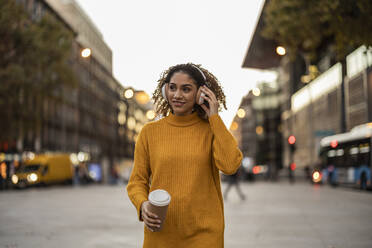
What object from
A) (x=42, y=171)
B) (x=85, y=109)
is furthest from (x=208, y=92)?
(x=85, y=109)

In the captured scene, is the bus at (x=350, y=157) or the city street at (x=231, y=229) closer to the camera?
the city street at (x=231, y=229)

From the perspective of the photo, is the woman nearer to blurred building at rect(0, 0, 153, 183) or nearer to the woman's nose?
the woman's nose

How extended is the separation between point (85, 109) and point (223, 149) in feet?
253

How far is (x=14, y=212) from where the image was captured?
15180 mm

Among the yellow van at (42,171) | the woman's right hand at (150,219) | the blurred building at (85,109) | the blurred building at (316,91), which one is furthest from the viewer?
the blurred building at (85,109)

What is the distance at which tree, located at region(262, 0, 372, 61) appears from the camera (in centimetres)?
1163

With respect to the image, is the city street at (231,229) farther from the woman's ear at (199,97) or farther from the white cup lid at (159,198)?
the white cup lid at (159,198)

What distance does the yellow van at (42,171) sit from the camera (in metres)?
39.0

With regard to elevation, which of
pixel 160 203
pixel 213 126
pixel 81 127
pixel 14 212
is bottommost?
pixel 14 212

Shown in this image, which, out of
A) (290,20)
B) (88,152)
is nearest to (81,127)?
(88,152)

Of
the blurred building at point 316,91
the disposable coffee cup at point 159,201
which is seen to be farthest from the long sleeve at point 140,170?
the blurred building at point 316,91

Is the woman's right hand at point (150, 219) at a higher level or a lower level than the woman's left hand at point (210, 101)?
lower

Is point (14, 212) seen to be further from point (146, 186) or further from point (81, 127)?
point (81, 127)

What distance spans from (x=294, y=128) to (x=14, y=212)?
6226 cm
